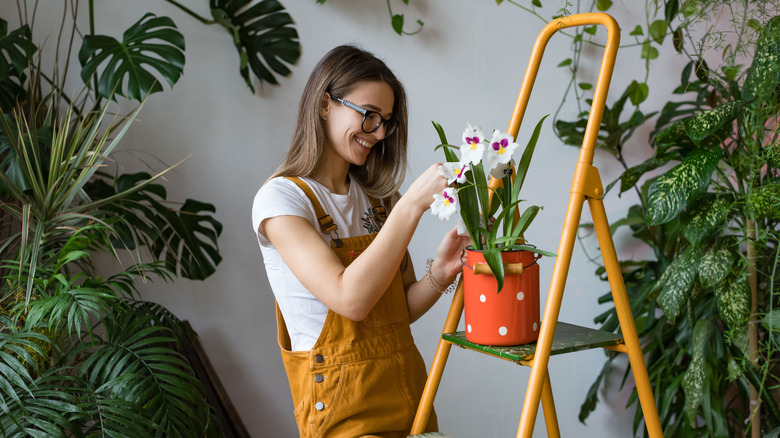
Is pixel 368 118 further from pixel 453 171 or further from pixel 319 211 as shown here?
pixel 453 171

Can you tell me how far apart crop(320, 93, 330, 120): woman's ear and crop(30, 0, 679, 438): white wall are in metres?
0.94

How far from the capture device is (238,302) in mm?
2363

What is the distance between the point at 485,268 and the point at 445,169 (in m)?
0.18

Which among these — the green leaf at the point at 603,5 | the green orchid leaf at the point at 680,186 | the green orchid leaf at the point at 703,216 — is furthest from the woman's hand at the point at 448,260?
the green leaf at the point at 603,5

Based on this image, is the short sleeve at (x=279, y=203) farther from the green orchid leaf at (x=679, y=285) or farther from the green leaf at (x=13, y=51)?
the green orchid leaf at (x=679, y=285)

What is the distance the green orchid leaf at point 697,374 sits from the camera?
1886 millimetres

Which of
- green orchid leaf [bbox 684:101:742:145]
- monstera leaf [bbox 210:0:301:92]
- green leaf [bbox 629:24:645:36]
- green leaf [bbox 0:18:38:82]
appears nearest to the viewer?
green orchid leaf [bbox 684:101:742:145]

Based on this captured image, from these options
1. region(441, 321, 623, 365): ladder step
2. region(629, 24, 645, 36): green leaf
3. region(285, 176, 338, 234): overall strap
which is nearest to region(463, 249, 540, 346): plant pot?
region(441, 321, 623, 365): ladder step

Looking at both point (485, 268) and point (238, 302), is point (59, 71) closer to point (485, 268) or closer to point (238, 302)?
point (238, 302)

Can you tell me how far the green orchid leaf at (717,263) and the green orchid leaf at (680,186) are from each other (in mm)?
189

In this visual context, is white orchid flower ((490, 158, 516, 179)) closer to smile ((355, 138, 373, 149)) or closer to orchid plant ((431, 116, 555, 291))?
orchid plant ((431, 116, 555, 291))

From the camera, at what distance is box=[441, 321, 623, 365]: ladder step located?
1035mm

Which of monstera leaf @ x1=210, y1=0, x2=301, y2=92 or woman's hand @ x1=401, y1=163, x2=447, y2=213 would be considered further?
monstera leaf @ x1=210, y1=0, x2=301, y2=92

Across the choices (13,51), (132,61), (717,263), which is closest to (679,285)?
(717,263)
